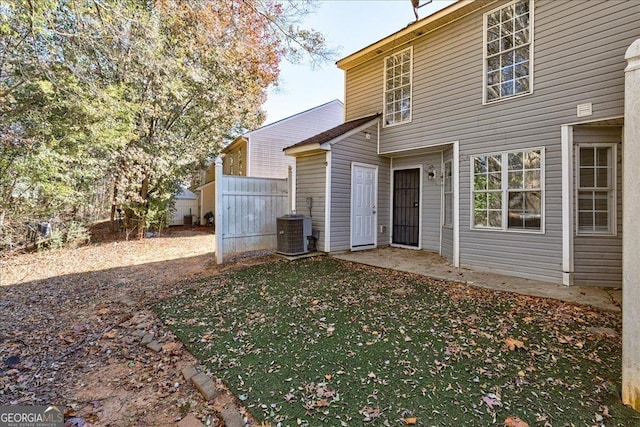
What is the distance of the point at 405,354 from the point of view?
2844mm

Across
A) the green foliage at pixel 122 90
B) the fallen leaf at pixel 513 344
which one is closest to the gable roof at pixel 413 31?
the green foliage at pixel 122 90

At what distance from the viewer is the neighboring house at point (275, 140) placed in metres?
13.7

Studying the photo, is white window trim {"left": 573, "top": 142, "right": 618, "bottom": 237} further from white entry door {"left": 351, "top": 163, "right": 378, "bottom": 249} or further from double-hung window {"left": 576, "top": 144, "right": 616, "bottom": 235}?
white entry door {"left": 351, "top": 163, "right": 378, "bottom": 249}

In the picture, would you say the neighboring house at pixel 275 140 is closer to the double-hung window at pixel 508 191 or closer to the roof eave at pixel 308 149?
the roof eave at pixel 308 149

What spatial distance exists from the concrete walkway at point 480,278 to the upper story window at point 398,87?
3.50 meters

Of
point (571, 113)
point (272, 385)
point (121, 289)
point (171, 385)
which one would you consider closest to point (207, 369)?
point (171, 385)

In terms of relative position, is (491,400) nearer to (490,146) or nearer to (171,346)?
(171,346)

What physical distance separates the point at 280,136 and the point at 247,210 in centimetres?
792

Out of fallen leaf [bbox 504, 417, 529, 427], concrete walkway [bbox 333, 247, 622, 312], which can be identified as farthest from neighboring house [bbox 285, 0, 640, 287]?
fallen leaf [bbox 504, 417, 529, 427]

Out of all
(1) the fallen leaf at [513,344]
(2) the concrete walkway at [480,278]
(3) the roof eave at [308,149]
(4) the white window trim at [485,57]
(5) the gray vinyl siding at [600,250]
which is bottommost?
(1) the fallen leaf at [513,344]

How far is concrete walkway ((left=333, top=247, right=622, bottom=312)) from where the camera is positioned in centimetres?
422

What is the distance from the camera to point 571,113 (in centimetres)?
481

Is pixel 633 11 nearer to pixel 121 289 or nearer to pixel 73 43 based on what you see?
pixel 73 43

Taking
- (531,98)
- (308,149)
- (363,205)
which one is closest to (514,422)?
(531,98)
